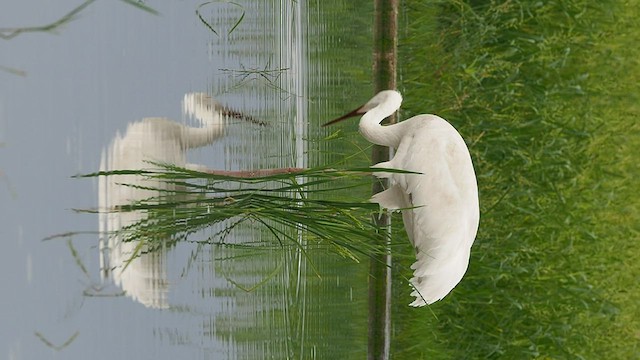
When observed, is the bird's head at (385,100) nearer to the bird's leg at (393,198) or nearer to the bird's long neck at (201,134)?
the bird's leg at (393,198)

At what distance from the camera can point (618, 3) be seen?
1.22 metres

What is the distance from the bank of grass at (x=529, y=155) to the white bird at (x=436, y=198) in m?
0.34

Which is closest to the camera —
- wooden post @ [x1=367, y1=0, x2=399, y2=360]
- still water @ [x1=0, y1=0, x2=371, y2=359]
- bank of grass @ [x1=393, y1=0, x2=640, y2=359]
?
still water @ [x1=0, y1=0, x2=371, y2=359]

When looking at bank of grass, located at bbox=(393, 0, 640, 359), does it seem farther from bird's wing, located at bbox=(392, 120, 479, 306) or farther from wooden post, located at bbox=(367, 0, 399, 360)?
bird's wing, located at bbox=(392, 120, 479, 306)

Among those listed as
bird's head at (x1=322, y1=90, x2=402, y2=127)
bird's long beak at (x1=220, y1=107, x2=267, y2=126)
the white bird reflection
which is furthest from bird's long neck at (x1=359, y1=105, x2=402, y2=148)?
the white bird reflection

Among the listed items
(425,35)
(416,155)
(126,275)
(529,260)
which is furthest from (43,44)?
(529,260)

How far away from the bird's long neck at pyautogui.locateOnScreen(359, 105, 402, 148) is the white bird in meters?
0.02

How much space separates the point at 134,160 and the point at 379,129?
338 mm

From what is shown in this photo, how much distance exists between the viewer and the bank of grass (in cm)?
112

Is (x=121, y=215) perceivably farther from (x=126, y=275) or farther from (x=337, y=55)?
(x=337, y=55)

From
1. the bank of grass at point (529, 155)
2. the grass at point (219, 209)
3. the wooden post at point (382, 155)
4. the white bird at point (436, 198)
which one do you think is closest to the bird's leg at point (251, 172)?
the grass at point (219, 209)

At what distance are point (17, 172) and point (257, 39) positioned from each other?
34 centimetres

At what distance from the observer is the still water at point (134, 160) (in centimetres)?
39

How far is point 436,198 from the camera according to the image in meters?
0.71
